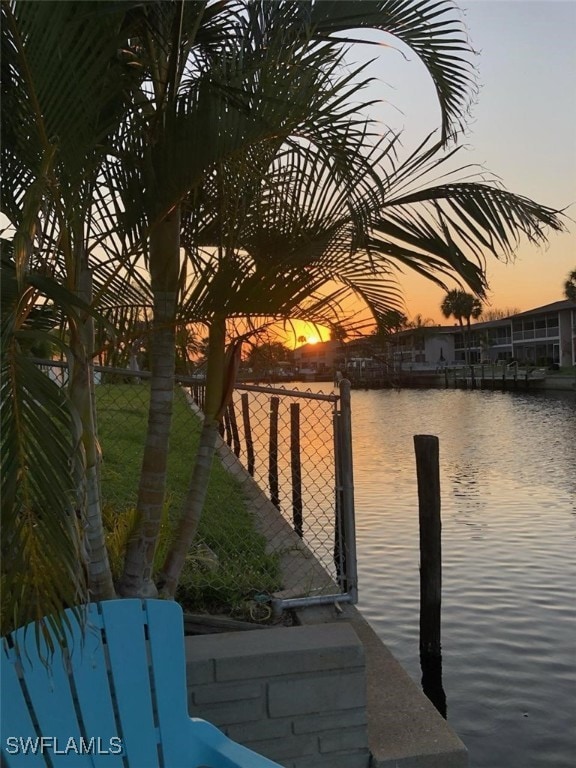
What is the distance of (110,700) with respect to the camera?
2.67 m

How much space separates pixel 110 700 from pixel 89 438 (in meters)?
0.98

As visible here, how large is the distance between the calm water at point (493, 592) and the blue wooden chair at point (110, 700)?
3.00m

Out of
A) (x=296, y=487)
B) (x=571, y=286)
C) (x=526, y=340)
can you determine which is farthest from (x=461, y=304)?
(x=526, y=340)

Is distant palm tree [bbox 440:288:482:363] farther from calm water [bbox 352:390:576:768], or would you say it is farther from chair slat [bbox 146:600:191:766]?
calm water [bbox 352:390:576:768]

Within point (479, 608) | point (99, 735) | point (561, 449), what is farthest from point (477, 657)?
point (561, 449)

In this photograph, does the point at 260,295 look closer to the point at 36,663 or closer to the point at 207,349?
the point at 207,349

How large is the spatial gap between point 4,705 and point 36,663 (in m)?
0.16

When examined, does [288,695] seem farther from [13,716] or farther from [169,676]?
[13,716]

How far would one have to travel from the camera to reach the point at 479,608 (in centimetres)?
759


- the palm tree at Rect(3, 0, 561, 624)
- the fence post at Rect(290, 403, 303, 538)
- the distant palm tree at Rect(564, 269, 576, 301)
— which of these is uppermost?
the distant palm tree at Rect(564, 269, 576, 301)

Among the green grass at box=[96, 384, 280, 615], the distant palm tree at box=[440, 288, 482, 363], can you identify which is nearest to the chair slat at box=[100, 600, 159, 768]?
the green grass at box=[96, 384, 280, 615]

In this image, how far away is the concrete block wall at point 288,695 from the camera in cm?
320

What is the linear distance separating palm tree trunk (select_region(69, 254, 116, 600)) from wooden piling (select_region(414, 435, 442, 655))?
3265 millimetres

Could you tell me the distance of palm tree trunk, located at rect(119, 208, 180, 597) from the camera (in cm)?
356
